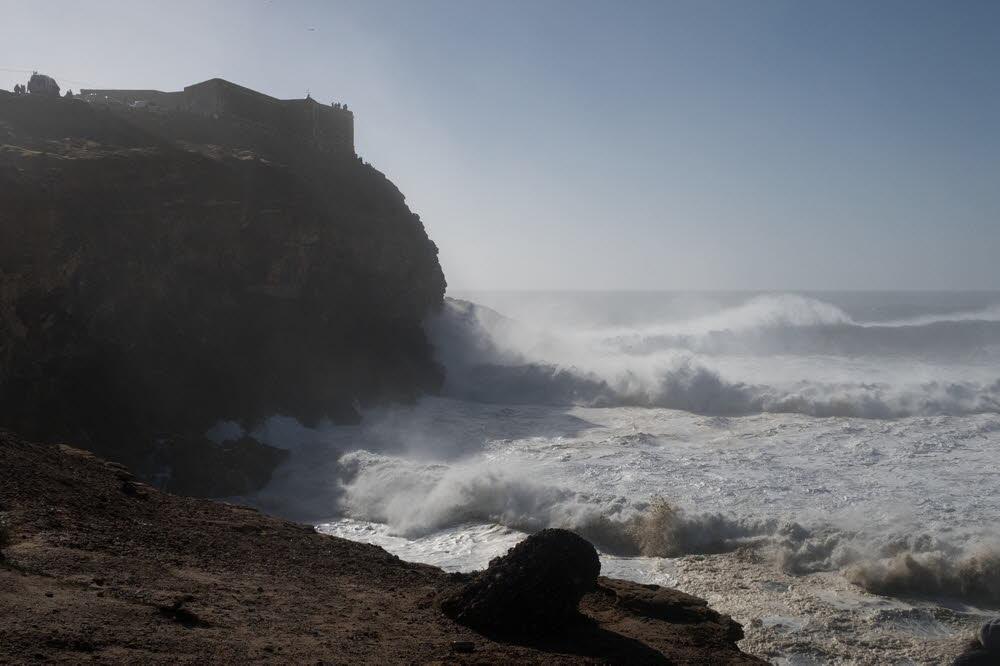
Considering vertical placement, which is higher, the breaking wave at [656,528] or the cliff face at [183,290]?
the cliff face at [183,290]

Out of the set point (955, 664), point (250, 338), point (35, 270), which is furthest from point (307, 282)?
point (955, 664)

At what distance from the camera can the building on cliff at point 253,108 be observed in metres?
23.5

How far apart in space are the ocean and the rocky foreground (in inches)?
105

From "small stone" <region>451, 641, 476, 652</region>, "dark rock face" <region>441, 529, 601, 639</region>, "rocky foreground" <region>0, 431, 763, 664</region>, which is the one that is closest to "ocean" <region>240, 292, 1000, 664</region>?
"rocky foreground" <region>0, 431, 763, 664</region>

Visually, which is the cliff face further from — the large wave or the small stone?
the small stone

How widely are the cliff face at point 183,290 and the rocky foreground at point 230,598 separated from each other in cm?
576

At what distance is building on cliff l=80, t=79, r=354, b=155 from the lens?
2353 cm

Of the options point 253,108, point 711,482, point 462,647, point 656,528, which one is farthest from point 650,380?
point 462,647

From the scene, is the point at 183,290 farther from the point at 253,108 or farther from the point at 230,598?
the point at 230,598

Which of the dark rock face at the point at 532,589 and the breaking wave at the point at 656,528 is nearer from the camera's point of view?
the dark rock face at the point at 532,589

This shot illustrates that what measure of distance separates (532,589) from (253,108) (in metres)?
22.7

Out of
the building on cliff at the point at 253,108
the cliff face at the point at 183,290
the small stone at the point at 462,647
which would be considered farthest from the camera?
the building on cliff at the point at 253,108

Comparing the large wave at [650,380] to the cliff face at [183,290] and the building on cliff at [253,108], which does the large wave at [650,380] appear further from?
the building on cliff at [253,108]

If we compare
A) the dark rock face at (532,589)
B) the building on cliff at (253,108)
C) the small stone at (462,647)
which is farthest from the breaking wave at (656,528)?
the building on cliff at (253,108)
